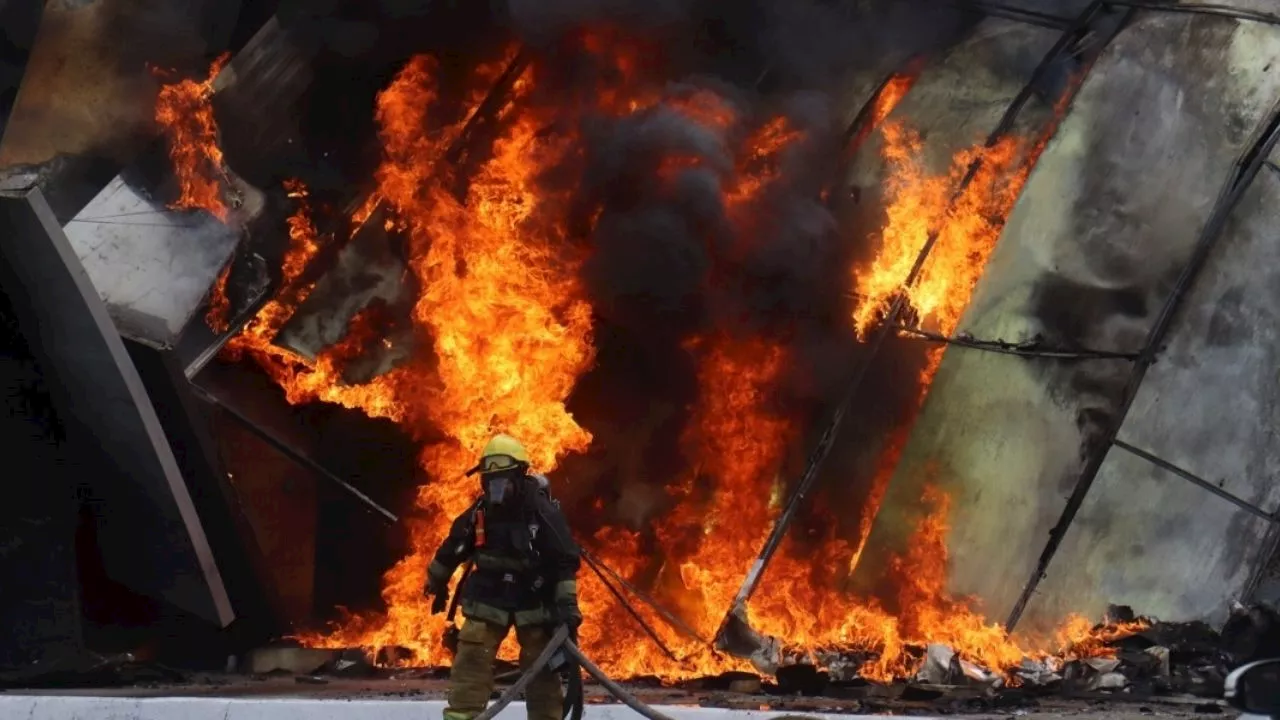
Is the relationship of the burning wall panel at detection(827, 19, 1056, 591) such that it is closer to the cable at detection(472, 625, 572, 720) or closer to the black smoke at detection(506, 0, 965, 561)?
the black smoke at detection(506, 0, 965, 561)

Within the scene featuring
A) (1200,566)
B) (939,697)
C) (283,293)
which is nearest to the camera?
(939,697)

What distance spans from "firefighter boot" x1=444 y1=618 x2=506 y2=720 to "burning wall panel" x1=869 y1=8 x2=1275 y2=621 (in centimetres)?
364

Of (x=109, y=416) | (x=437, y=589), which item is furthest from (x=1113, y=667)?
(x=109, y=416)

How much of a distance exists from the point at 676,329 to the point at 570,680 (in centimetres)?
380

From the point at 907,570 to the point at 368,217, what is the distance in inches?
215

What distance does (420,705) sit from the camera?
5887 mm

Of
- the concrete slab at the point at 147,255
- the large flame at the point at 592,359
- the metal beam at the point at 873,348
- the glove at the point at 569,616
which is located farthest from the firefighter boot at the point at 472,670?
the concrete slab at the point at 147,255

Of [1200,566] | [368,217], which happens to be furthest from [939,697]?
[368,217]

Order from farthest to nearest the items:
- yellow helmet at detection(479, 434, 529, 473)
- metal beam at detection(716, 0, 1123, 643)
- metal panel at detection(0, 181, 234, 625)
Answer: metal beam at detection(716, 0, 1123, 643) < metal panel at detection(0, 181, 234, 625) < yellow helmet at detection(479, 434, 529, 473)

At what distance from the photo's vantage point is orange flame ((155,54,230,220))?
843 cm

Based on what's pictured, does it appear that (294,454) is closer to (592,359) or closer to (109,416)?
(109,416)

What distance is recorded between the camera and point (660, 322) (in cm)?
849

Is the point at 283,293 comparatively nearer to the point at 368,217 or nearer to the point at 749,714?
the point at 368,217

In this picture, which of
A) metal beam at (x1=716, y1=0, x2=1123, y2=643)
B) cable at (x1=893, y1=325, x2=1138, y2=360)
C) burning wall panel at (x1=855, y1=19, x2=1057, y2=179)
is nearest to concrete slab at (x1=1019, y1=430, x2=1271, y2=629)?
cable at (x1=893, y1=325, x2=1138, y2=360)
